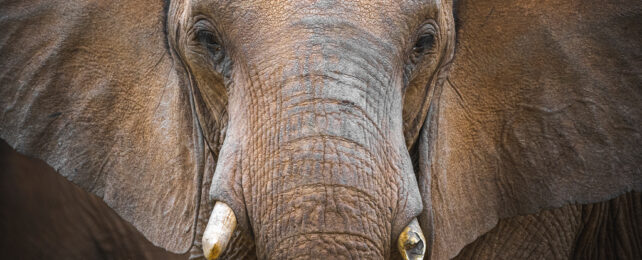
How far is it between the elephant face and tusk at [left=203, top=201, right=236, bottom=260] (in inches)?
1.6

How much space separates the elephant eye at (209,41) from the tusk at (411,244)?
0.88 meters

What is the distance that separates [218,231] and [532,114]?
1.49 m

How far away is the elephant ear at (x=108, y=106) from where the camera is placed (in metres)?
3.32

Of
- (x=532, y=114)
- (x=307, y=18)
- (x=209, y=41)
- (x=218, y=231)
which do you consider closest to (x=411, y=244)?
(x=218, y=231)

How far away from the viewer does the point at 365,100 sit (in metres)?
2.59

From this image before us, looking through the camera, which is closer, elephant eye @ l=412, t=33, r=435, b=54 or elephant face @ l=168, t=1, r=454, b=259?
elephant face @ l=168, t=1, r=454, b=259

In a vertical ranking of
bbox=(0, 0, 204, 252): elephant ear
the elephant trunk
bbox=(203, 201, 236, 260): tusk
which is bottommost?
bbox=(203, 201, 236, 260): tusk

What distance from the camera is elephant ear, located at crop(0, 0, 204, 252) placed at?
3.32 meters

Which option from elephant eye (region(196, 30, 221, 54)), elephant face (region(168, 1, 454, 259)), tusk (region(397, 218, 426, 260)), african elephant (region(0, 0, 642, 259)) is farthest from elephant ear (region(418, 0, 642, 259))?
elephant eye (region(196, 30, 221, 54))

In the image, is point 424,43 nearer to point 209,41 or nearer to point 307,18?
point 307,18

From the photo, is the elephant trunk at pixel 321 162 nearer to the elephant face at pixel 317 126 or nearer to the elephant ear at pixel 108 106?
the elephant face at pixel 317 126

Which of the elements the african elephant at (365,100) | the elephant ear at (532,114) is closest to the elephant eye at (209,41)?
the african elephant at (365,100)

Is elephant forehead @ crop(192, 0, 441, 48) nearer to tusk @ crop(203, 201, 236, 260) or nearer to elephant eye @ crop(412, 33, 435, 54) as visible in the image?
elephant eye @ crop(412, 33, 435, 54)

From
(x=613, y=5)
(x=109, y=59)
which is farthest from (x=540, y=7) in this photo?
(x=109, y=59)
